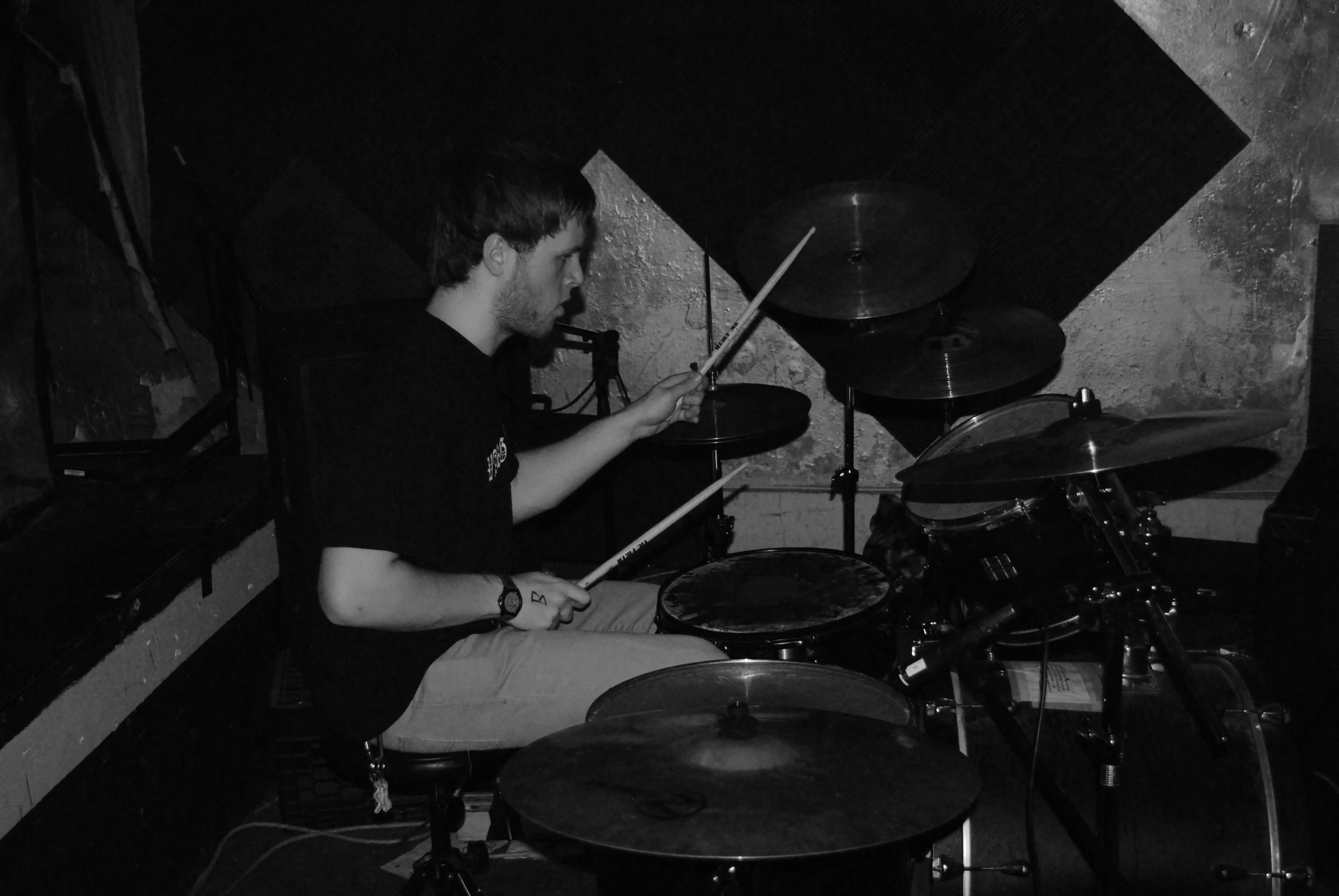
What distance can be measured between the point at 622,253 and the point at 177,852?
7.54 feet

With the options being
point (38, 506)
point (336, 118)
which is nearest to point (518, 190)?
point (38, 506)

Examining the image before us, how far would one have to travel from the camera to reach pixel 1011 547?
227 cm

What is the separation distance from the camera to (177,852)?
2.63m

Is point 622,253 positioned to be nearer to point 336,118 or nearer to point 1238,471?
point 336,118

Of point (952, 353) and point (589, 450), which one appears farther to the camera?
point (952, 353)

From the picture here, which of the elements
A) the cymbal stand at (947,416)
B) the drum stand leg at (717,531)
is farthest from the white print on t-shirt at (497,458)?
the cymbal stand at (947,416)

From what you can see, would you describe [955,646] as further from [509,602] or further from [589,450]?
[589,450]

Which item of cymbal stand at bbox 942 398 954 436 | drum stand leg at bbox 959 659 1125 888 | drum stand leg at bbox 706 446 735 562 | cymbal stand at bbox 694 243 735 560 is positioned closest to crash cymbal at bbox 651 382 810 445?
cymbal stand at bbox 694 243 735 560

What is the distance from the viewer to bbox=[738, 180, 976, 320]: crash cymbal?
2.91 metres

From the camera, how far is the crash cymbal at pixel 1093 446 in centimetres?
185

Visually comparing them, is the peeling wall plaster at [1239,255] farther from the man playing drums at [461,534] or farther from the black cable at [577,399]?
the man playing drums at [461,534]

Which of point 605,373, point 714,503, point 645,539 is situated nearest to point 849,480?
point 714,503

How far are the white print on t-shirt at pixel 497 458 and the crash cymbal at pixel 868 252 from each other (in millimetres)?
1046

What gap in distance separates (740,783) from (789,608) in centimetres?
85
